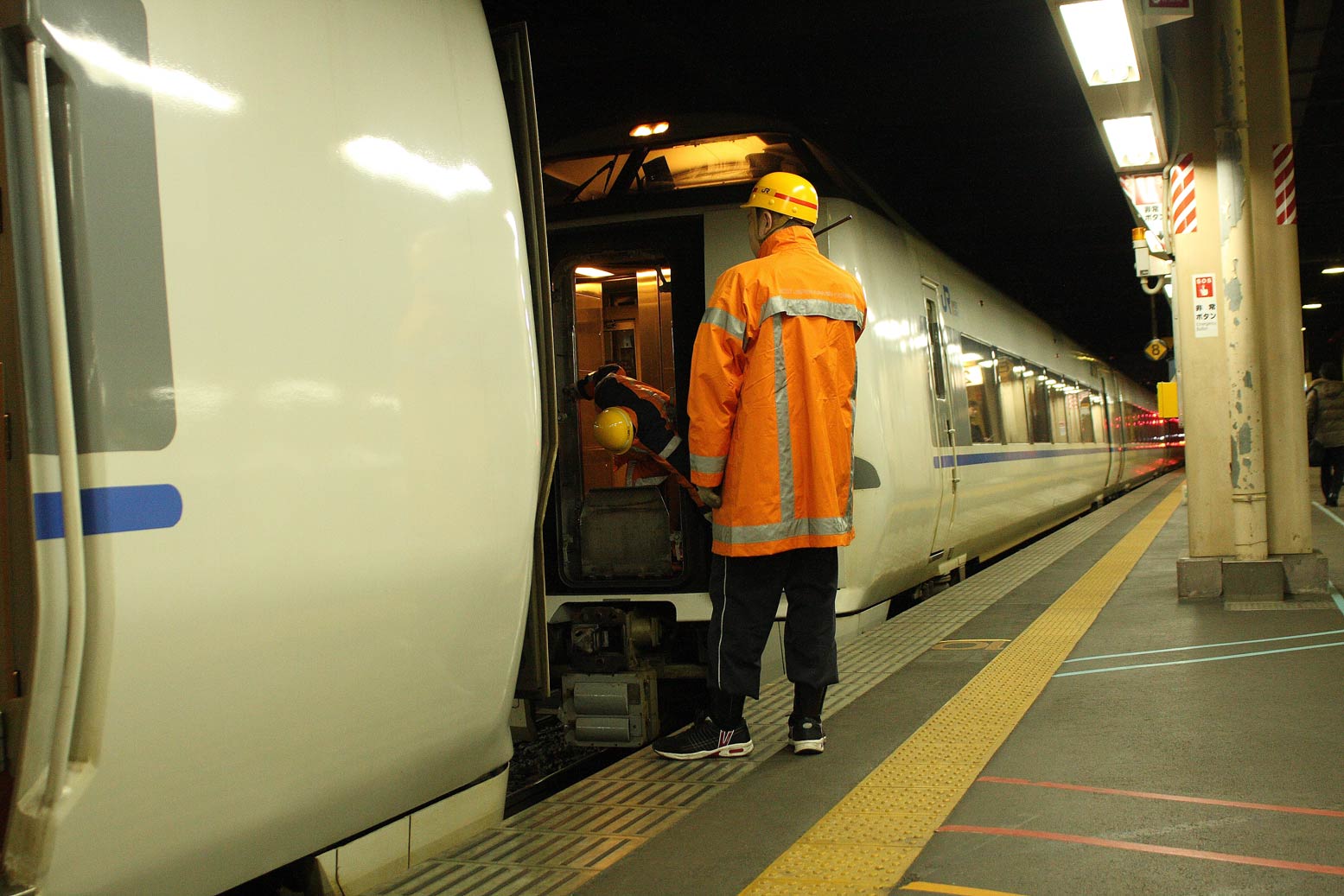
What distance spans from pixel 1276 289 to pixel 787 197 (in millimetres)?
4074

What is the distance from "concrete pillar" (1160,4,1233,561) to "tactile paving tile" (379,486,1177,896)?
9.18 ft

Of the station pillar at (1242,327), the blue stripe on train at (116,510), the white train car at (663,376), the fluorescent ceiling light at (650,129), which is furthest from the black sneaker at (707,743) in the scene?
the station pillar at (1242,327)

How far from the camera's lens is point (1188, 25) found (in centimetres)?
667

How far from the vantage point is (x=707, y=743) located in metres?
3.65

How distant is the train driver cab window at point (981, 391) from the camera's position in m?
8.16

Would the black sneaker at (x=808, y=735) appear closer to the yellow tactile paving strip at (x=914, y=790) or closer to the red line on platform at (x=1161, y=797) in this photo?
the yellow tactile paving strip at (x=914, y=790)

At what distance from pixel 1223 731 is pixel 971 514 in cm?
426

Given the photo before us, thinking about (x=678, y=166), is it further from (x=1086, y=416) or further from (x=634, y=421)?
(x=1086, y=416)

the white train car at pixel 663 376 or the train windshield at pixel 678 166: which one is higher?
the train windshield at pixel 678 166

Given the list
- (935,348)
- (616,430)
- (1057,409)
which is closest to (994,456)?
(935,348)

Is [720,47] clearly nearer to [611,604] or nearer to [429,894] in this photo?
[611,604]

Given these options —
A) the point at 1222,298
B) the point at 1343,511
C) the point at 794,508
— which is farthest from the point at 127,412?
the point at 1343,511

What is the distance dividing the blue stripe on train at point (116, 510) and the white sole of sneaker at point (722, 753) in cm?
214

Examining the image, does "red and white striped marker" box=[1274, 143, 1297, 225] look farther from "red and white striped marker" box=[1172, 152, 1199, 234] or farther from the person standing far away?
the person standing far away
